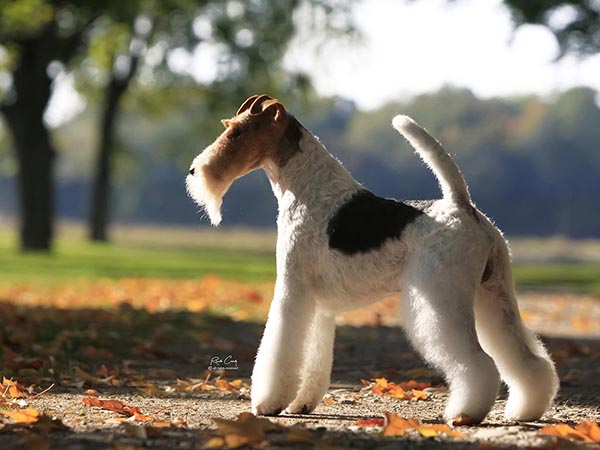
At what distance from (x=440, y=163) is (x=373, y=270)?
0.66m

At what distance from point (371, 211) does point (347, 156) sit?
5057 cm

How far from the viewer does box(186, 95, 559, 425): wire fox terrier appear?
176 inches

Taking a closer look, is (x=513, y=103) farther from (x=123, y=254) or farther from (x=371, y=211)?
(x=371, y=211)

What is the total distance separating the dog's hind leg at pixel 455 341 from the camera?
4438 mm

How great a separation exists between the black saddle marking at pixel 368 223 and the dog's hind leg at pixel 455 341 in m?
0.30

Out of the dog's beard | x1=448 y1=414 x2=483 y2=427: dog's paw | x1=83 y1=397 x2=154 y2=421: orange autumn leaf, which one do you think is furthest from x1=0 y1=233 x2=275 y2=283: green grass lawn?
x1=448 y1=414 x2=483 y2=427: dog's paw

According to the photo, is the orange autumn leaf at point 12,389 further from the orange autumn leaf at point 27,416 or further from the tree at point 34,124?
the tree at point 34,124

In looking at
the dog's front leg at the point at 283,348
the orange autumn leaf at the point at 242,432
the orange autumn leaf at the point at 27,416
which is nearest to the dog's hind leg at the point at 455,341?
the dog's front leg at the point at 283,348

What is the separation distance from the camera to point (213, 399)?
5711mm

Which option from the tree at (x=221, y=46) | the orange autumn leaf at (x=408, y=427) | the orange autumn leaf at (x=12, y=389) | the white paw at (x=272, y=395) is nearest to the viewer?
the orange autumn leaf at (x=408, y=427)

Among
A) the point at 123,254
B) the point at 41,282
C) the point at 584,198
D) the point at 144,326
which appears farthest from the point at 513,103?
the point at 144,326

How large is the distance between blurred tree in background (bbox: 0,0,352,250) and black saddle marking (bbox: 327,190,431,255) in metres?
21.9

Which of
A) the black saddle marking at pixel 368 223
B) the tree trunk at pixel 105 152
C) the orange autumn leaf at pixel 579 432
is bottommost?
the orange autumn leaf at pixel 579 432

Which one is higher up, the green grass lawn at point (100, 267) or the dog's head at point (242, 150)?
the dog's head at point (242, 150)
